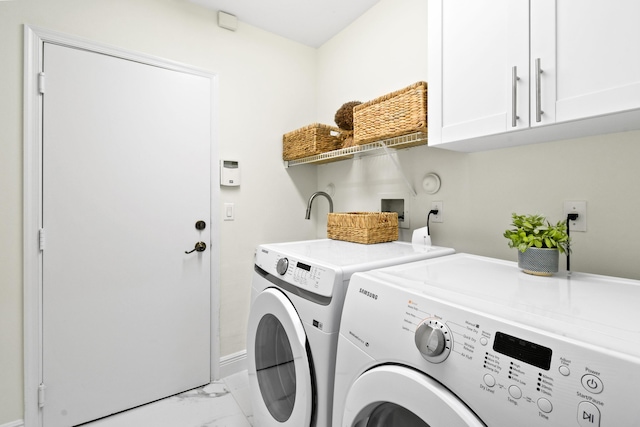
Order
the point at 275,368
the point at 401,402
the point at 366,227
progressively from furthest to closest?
the point at 366,227 → the point at 275,368 → the point at 401,402

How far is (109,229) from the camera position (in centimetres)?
171

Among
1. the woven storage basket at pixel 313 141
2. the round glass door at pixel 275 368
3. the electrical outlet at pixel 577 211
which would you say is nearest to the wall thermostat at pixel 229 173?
the woven storage basket at pixel 313 141

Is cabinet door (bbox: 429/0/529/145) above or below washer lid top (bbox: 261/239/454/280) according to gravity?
above

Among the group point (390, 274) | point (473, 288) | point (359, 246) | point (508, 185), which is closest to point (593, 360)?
point (473, 288)

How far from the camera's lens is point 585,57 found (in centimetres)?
86

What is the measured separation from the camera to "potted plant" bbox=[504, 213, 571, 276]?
39.1 inches

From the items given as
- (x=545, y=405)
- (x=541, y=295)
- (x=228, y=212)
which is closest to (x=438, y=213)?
(x=541, y=295)

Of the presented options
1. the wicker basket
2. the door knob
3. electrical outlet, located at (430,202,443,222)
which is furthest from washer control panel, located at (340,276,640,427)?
the door knob

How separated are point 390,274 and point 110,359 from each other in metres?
1.71

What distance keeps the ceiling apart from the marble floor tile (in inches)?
98.2

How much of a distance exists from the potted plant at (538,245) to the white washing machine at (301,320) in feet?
1.22

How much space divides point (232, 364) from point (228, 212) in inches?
42.0

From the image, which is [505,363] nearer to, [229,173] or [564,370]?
[564,370]

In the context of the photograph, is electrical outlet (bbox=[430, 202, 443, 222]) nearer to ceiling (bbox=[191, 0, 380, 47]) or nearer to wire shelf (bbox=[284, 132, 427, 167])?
wire shelf (bbox=[284, 132, 427, 167])
